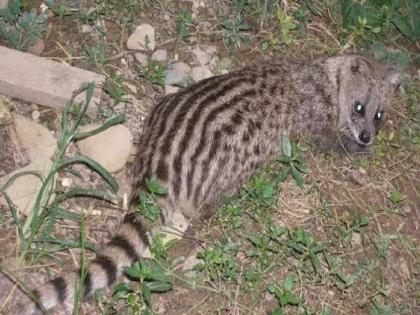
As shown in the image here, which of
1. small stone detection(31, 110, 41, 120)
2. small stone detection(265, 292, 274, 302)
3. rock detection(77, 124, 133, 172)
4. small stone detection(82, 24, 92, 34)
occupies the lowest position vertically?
small stone detection(265, 292, 274, 302)

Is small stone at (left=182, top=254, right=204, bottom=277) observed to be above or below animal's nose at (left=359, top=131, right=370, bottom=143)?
below

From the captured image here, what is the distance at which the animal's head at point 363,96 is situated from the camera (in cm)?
563

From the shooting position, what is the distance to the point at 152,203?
444 cm

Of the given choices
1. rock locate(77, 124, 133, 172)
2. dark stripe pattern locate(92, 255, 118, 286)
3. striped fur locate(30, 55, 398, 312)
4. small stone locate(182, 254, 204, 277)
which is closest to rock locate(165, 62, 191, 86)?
striped fur locate(30, 55, 398, 312)

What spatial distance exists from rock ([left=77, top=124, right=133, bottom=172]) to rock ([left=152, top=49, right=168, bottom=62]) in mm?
924

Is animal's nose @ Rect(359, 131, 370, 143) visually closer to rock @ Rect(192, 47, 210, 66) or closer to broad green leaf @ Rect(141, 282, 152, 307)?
rock @ Rect(192, 47, 210, 66)

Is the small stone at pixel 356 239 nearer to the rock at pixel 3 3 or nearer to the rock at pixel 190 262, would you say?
the rock at pixel 190 262

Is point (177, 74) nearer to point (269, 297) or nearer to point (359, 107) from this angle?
point (359, 107)

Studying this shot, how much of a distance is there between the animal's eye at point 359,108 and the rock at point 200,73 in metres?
1.26

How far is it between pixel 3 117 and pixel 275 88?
210 centimetres

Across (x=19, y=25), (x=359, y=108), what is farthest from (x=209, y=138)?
(x=19, y=25)

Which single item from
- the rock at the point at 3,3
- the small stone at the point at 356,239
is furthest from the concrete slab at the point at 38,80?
the small stone at the point at 356,239

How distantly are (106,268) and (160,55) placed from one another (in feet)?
7.15

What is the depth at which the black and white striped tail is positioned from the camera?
13.5 ft
